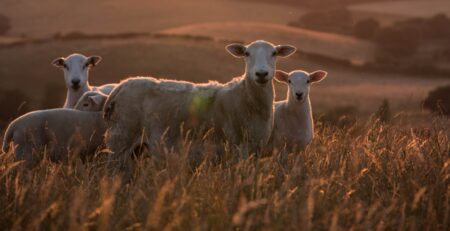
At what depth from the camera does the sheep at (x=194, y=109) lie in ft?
25.1

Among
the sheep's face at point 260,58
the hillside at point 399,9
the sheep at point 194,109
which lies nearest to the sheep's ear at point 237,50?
the sheep's face at point 260,58

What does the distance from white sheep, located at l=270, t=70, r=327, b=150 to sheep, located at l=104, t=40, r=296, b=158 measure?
4.77 ft

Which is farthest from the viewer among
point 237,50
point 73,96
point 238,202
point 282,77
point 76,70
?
point 76,70

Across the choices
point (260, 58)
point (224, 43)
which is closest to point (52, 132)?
point (260, 58)

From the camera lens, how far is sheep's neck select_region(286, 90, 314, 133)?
960 cm

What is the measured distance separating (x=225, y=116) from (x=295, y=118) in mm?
2337

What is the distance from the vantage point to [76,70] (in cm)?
1253

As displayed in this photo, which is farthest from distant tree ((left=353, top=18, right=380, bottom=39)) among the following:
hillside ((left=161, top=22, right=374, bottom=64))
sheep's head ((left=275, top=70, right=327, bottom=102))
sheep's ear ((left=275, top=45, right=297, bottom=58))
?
sheep's ear ((left=275, top=45, right=297, bottom=58))

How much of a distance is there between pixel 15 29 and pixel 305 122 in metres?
64.3

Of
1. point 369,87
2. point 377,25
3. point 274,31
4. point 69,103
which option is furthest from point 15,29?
point 69,103

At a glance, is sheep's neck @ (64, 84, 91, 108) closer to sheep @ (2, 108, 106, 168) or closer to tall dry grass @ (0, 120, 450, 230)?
sheep @ (2, 108, 106, 168)

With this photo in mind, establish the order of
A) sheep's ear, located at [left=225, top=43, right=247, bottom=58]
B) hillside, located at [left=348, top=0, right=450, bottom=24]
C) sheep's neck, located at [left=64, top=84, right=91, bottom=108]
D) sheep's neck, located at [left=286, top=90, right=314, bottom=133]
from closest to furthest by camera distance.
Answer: sheep's ear, located at [left=225, top=43, right=247, bottom=58] < sheep's neck, located at [left=286, top=90, right=314, bottom=133] < sheep's neck, located at [left=64, top=84, right=91, bottom=108] < hillside, located at [left=348, top=0, right=450, bottom=24]

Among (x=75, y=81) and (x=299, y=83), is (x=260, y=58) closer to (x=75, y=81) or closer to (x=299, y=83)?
(x=299, y=83)

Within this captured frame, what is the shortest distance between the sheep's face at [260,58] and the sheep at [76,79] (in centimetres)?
403
